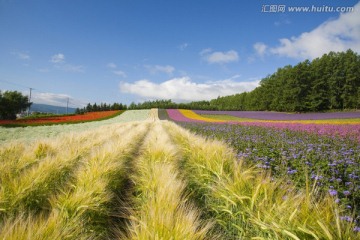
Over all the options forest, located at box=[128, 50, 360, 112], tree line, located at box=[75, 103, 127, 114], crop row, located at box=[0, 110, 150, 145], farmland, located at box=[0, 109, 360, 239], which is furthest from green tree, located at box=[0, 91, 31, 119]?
forest, located at box=[128, 50, 360, 112]

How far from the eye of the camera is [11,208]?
106 inches

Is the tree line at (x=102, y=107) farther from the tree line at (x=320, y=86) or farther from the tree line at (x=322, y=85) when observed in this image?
the tree line at (x=322, y=85)

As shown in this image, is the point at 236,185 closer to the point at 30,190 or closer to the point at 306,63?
the point at 30,190

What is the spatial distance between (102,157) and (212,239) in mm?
3142

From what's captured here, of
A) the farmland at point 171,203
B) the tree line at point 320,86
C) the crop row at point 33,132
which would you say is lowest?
the crop row at point 33,132

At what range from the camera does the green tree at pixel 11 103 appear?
58244 mm

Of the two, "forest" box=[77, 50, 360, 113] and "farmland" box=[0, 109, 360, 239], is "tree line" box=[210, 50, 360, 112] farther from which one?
"farmland" box=[0, 109, 360, 239]

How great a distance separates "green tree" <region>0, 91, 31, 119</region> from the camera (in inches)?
2293

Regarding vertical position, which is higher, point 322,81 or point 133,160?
point 322,81

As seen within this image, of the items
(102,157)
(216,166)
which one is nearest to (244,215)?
(216,166)

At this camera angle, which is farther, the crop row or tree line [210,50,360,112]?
tree line [210,50,360,112]

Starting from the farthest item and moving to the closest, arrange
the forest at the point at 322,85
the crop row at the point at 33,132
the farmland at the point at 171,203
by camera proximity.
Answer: the forest at the point at 322,85, the crop row at the point at 33,132, the farmland at the point at 171,203

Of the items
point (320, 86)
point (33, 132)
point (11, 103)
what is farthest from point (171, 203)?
point (11, 103)

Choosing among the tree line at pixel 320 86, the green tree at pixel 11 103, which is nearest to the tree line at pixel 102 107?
the tree line at pixel 320 86
